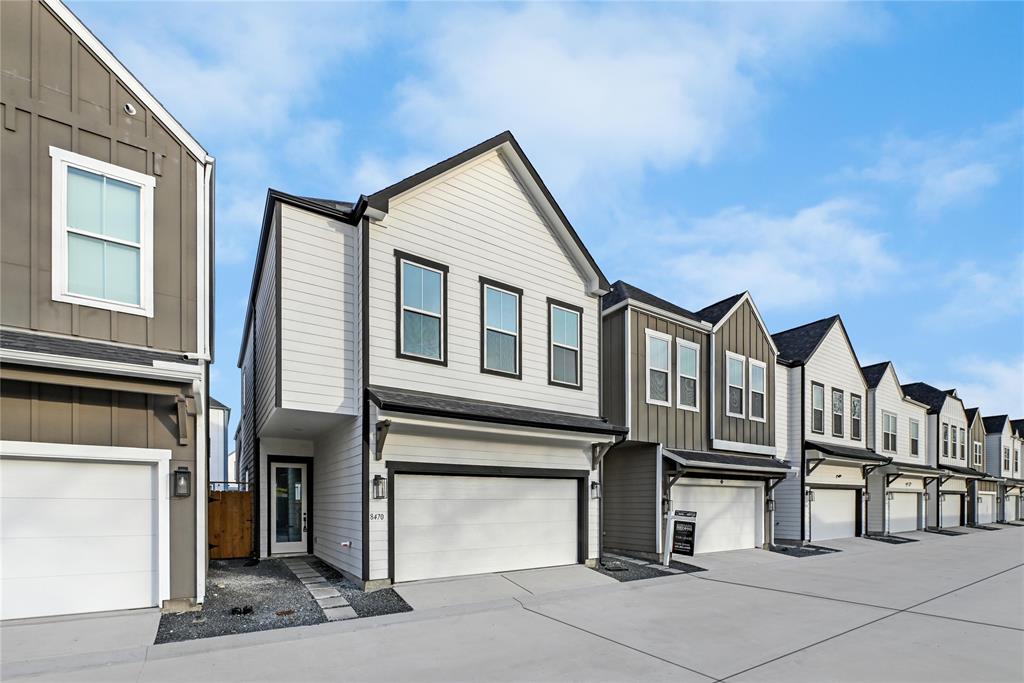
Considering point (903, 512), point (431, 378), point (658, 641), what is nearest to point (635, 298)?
point (431, 378)

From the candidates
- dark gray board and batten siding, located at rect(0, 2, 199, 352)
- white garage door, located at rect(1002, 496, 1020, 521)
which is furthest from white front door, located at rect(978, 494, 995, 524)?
dark gray board and batten siding, located at rect(0, 2, 199, 352)

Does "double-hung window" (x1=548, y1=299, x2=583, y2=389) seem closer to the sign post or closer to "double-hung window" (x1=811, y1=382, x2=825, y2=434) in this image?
the sign post

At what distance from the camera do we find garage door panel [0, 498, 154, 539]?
6.70 metres

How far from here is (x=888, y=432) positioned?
81.0 ft

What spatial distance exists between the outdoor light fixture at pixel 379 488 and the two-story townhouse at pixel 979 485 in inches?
1346

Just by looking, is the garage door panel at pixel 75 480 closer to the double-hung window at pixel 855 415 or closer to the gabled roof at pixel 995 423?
the double-hung window at pixel 855 415

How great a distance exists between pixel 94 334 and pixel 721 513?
1418 cm

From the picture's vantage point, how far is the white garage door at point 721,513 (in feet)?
48.9

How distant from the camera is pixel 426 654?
6578mm

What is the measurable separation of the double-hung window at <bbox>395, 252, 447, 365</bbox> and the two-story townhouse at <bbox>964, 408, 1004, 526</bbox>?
3333cm

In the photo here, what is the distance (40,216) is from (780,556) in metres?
16.3

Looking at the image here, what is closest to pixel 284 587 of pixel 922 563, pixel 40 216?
pixel 40 216

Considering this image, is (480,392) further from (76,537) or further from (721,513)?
(721,513)

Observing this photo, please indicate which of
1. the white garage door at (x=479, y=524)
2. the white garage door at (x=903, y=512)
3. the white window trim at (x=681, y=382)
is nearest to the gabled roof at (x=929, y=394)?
the white garage door at (x=903, y=512)
